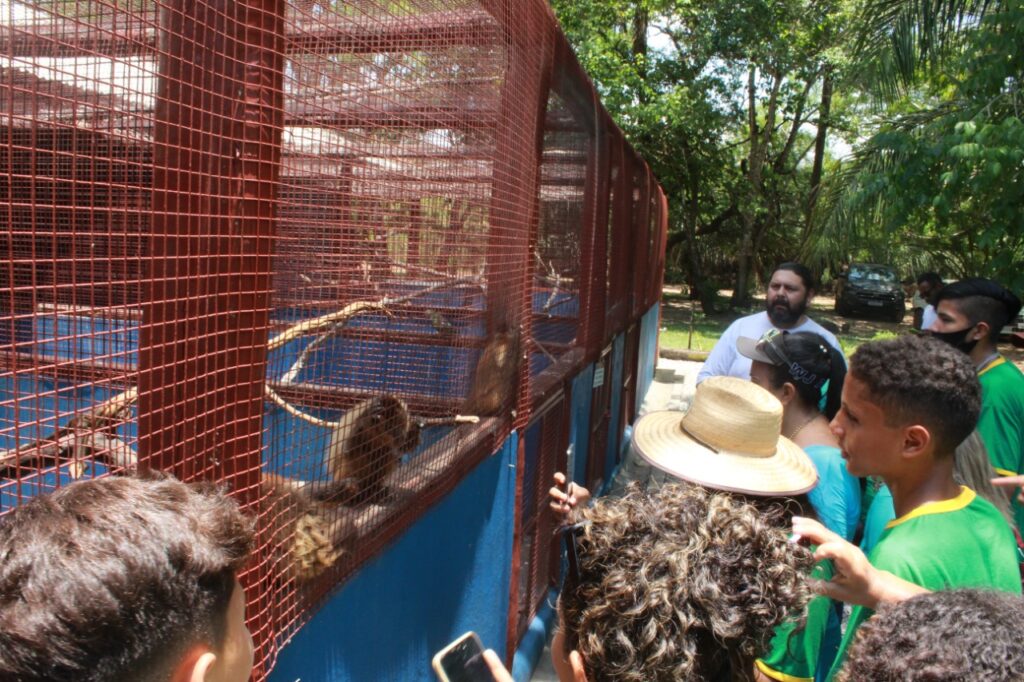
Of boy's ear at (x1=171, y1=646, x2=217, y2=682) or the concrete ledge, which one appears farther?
the concrete ledge

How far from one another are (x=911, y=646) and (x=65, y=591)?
1.04 metres

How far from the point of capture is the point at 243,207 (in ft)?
4.06

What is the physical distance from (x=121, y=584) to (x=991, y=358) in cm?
383

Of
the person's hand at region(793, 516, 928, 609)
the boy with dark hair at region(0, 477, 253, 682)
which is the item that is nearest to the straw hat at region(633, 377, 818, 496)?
the person's hand at region(793, 516, 928, 609)

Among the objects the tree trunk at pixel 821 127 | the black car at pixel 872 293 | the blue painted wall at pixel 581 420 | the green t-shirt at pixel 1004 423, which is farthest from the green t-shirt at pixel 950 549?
the black car at pixel 872 293

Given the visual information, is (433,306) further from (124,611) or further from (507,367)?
(124,611)

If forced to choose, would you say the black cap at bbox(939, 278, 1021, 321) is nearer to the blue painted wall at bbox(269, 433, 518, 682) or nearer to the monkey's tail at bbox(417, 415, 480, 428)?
the blue painted wall at bbox(269, 433, 518, 682)

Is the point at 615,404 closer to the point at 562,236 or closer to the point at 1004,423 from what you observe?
the point at 562,236

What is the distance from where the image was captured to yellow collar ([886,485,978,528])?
5.80 ft

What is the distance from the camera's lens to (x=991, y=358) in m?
3.54

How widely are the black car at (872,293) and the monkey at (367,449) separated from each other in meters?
23.7

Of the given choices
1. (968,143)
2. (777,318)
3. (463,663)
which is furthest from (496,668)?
(968,143)

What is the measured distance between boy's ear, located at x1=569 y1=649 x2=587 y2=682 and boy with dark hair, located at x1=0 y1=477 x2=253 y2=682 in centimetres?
53

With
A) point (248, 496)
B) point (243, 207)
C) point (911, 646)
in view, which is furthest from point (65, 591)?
point (911, 646)
